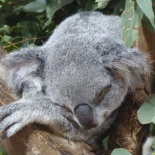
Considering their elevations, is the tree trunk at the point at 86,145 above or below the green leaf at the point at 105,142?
above

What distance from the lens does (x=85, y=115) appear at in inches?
92.6

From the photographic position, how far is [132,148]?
260cm

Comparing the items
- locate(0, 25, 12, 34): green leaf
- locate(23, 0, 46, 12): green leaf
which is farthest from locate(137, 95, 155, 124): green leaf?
locate(0, 25, 12, 34): green leaf

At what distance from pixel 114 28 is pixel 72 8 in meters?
0.64

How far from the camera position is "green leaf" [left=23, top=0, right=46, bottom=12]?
10.3 ft

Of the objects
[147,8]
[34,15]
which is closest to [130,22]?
[147,8]

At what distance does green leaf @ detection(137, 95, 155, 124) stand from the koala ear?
6.0 inches

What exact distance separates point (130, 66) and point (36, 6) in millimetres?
1001

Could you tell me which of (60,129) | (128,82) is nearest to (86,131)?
(60,129)

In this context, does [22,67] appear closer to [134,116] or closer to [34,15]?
[134,116]

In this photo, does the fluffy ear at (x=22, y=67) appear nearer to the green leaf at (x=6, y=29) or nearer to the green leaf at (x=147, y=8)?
the green leaf at (x=147, y=8)

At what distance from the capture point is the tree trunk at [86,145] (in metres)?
2.43

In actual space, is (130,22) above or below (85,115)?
above

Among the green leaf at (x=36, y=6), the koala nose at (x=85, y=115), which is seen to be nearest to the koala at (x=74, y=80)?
the koala nose at (x=85, y=115)
